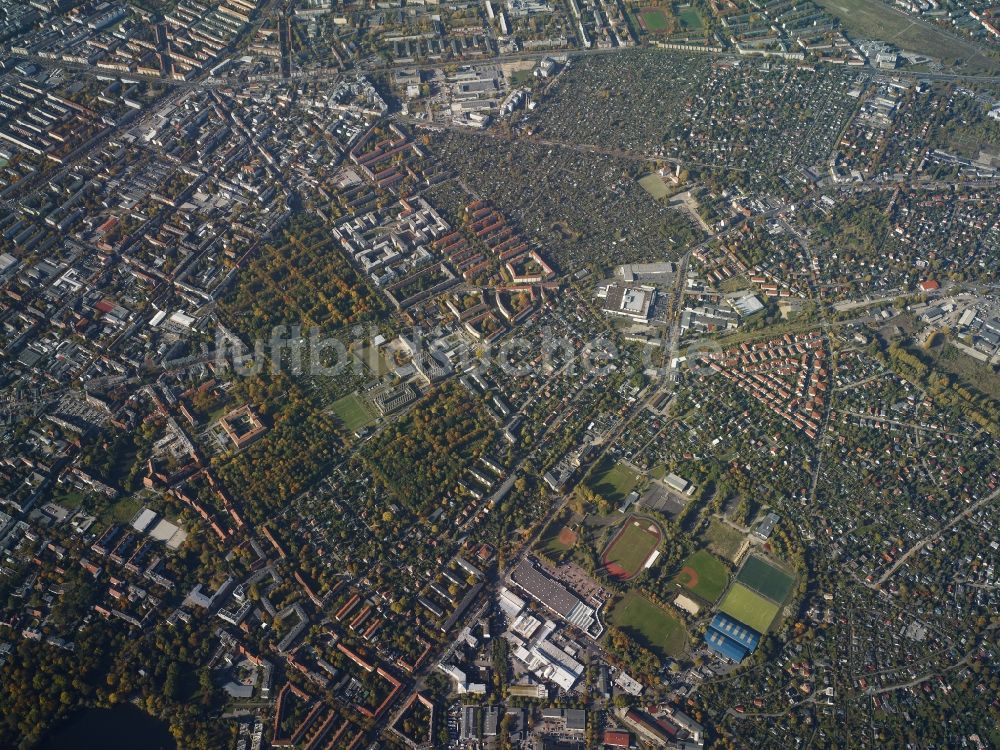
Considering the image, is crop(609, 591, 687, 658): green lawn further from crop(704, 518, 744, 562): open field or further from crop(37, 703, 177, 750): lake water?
crop(37, 703, 177, 750): lake water

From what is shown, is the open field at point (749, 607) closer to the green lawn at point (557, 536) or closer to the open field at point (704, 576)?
the open field at point (704, 576)

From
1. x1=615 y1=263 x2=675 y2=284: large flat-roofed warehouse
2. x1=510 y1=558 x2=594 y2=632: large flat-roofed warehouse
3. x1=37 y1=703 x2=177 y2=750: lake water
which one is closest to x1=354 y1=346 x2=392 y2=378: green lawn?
x1=510 y1=558 x2=594 y2=632: large flat-roofed warehouse

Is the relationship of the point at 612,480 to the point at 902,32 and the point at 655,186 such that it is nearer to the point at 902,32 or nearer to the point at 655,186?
the point at 655,186

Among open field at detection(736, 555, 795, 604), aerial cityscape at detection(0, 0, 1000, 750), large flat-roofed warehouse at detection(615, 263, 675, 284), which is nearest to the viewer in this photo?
aerial cityscape at detection(0, 0, 1000, 750)

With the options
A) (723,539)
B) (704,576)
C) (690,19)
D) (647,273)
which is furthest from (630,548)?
(690,19)

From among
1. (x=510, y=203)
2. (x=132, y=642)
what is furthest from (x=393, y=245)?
(x=132, y=642)

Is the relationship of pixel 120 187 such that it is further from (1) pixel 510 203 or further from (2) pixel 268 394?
(1) pixel 510 203
